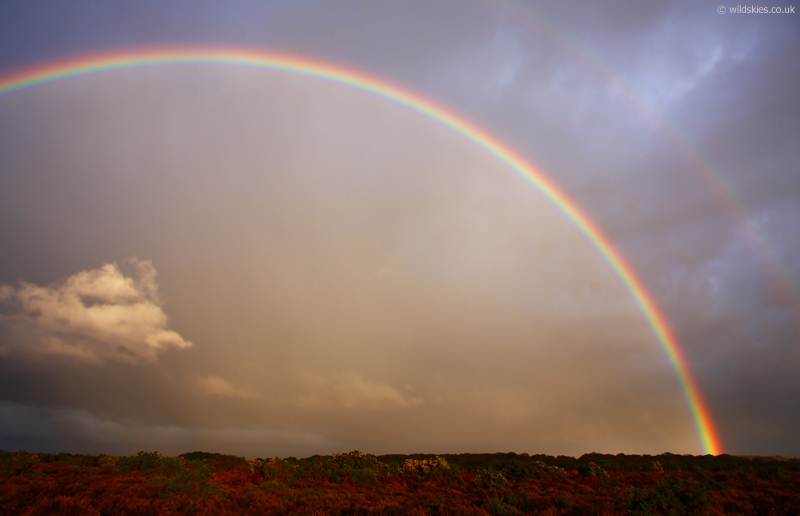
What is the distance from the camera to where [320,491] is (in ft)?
69.8

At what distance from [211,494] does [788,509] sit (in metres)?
23.8

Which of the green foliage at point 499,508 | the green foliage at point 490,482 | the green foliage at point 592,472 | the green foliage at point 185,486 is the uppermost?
the green foliage at point 592,472

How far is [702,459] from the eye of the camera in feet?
148

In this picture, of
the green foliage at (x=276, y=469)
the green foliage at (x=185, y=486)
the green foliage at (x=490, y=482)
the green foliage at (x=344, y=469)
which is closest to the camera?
the green foliage at (x=185, y=486)

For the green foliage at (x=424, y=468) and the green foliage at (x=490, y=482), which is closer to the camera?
the green foliage at (x=490, y=482)

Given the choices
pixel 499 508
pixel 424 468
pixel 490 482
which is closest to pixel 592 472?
pixel 490 482

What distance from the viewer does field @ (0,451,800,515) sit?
51.4 ft

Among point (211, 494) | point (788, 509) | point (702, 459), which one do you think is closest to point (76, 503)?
point (211, 494)

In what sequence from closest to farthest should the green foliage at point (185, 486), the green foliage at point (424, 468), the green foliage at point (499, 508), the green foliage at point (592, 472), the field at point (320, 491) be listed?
1. the field at point (320, 491)
2. the green foliage at point (499, 508)
3. the green foliage at point (185, 486)
4. the green foliage at point (424, 468)
5. the green foliage at point (592, 472)

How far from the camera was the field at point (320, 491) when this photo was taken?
1568 cm

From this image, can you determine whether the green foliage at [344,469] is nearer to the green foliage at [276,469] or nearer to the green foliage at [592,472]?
the green foliage at [276,469]

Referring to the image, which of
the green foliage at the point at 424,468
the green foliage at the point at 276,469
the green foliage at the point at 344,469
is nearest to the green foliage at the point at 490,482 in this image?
the green foliage at the point at 424,468

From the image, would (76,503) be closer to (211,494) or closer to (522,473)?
(211,494)

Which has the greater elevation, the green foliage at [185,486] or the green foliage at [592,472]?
the green foliage at [592,472]
